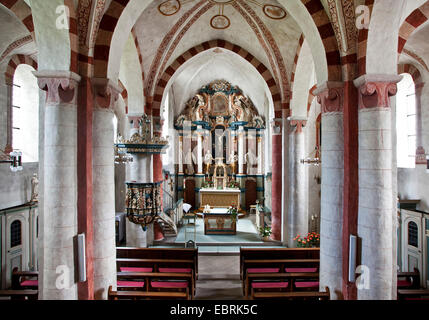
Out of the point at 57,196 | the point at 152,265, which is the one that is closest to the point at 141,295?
the point at 152,265

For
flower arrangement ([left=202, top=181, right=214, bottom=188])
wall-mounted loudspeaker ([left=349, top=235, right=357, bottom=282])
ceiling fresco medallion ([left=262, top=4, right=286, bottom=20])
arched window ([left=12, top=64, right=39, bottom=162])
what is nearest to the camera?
wall-mounted loudspeaker ([left=349, top=235, right=357, bottom=282])

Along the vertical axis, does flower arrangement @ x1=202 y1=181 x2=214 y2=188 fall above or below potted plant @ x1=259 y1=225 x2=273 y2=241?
above

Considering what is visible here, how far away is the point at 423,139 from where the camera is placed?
834 centimetres

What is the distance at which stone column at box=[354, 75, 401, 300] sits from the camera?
4.14m

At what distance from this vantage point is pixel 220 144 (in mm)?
16719

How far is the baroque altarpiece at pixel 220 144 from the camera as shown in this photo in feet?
52.4

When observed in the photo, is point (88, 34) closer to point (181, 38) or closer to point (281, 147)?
point (181, 38)

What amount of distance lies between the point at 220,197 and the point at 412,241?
898 cm

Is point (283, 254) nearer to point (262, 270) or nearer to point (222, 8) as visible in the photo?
point (262, 270)

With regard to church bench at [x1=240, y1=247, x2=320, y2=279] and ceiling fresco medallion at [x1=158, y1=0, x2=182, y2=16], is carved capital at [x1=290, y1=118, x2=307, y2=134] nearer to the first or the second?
church bench at [x1=240, y1=247, x2=320, y2=279]

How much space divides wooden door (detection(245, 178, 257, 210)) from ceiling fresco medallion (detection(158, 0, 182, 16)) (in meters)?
10.4

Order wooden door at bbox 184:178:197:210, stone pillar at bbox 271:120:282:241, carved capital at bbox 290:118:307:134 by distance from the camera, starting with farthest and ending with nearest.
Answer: wooden door at bbox 184:178:197:210
stone pillar at bbox 271:120:282:241
carved capital at bbox 290:118:307:134

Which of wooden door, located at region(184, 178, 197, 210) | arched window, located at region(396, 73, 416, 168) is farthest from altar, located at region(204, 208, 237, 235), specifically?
arched window, located at region(396, 73, 416, 168)

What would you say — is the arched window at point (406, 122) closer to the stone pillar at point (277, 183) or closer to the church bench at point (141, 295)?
the stone pillar at point (277, 183)
